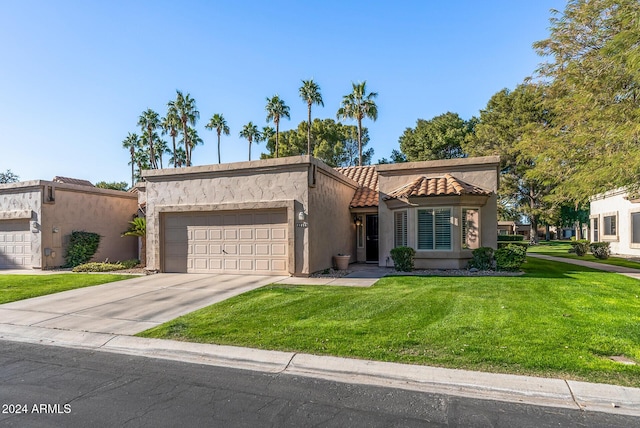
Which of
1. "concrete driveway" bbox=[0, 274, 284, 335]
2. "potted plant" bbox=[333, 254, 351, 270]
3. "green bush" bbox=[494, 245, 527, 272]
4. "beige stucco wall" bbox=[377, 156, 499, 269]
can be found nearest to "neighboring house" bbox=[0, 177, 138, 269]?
"concrete driveway" bbox=[0, 274, 284, 335]

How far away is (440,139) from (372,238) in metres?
26.5

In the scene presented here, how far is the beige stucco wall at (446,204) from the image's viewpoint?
13.8 m

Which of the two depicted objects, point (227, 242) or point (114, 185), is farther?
point (114, 185)

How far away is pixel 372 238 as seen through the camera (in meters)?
18.0

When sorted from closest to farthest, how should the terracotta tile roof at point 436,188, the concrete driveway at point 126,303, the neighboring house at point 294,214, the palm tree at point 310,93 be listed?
the concrete driveway at point 126,303 → the neighboring house at point 294,214 → the terracotta tile roof at point 436,188 → the palm tree at point 310,93

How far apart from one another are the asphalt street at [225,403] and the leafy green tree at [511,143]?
105 feet

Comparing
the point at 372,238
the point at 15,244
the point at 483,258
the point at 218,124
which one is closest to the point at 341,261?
the point at 372,238

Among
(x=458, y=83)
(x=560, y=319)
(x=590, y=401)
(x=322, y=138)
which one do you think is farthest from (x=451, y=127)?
(x=590, y=401)

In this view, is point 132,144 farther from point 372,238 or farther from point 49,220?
point 372,238

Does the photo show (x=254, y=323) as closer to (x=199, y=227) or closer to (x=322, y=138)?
(x=199, y=227)

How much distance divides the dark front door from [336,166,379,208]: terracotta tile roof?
0.89m

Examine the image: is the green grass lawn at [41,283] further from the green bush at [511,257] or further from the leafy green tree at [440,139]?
the leafy green tree at [440,139]

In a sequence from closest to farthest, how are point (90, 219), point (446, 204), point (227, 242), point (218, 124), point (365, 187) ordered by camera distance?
point (446, 204) < point (227, 242) < point (90, 219) < point (365, 187) < point (218, 124)

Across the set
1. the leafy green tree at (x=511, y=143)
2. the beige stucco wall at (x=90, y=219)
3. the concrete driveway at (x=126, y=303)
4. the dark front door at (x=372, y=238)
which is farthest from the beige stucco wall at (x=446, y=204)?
the leafy green tree at (x=511, y=143)
